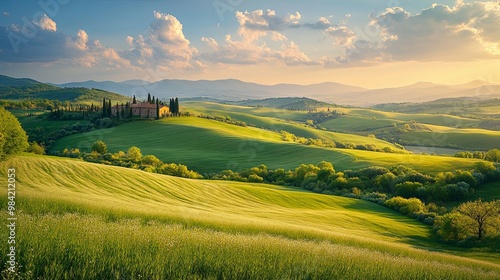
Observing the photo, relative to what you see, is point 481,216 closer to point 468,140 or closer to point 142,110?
point 142,110

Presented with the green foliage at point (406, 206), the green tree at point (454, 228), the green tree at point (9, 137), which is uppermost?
the green tree at point (9, 137)

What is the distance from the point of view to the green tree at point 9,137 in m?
32.6

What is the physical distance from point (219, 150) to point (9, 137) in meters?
83.7

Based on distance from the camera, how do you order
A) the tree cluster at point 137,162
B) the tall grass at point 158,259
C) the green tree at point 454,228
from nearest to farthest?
1. the tall grass at point 158,259
2. the green tree at point 454,228
3. the tree cluster at point 137,162

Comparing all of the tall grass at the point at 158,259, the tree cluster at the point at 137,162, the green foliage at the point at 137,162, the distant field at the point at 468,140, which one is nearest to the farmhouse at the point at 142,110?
the green foliage at the point at 137,162

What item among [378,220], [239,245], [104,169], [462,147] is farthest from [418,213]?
[462,147]

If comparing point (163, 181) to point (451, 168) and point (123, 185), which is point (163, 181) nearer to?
point (123, 185)

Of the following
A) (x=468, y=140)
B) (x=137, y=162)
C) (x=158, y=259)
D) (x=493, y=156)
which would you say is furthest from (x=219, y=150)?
(x=468, y=140)

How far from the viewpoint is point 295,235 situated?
20219 millimetres

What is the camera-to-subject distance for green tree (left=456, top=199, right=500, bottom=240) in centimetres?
4072

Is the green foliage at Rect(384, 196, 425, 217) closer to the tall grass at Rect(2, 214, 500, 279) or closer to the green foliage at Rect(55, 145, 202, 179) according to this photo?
the green foliage at Rect(55, 145, 202, 179)

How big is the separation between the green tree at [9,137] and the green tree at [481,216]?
50815mm

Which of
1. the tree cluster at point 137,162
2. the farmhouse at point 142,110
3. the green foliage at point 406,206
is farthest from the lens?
the farmhouse at point 142,110

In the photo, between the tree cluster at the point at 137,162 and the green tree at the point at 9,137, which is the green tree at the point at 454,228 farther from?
the tree cluster at the point at 137,162
